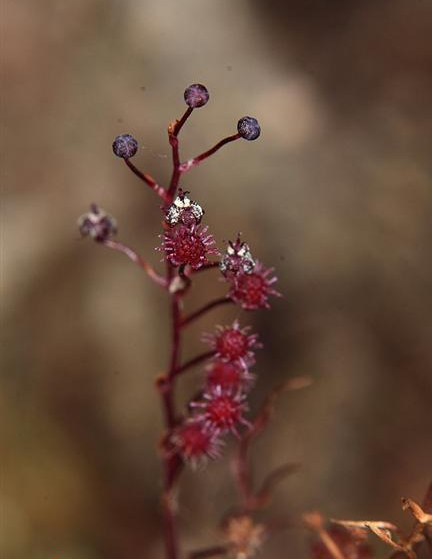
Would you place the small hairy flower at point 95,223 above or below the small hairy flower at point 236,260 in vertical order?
below

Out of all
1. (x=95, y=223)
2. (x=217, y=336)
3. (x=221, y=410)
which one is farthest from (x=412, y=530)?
(x=95, y=223)

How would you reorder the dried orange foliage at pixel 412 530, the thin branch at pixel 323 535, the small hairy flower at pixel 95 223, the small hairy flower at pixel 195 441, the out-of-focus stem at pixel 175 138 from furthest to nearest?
the thin branch at pixel 323 535
the small hairy flower at pixel 195 441
the small hairy flower at pixel 95 223
the dried orange foliage at pixel 412 530
the out-of-focus stem at pixel 175 138

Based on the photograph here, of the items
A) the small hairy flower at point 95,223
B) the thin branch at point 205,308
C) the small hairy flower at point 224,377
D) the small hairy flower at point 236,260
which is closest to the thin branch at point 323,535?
the small hairy flower at point 224,377

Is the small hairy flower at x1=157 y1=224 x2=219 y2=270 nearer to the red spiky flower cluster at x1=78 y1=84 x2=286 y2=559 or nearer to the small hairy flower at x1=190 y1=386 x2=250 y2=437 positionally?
the red spiky flower cluster at x1=78 y1=84 x2=286 y2=559

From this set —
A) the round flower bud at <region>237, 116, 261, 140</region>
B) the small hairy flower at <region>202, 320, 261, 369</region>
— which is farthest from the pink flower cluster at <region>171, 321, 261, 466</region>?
the round flower bud at <region>237, 116, 261, 140</region>

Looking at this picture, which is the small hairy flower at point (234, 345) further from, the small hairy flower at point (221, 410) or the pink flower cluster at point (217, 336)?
the small hairy flower at point (221, 410)

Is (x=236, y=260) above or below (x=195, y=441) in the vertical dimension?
above

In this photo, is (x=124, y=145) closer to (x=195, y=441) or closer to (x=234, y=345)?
(x=234, y=345)
